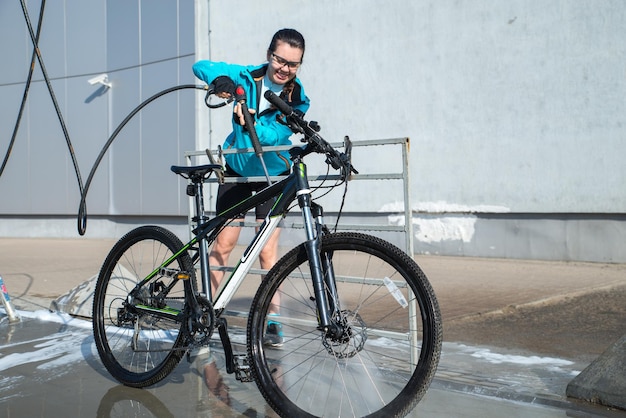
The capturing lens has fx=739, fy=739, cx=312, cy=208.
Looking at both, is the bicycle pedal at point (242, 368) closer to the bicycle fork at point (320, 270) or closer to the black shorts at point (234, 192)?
the bicycle fork at point (320, 270)

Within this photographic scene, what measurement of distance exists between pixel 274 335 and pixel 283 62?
155cm

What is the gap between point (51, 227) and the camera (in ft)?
54.3

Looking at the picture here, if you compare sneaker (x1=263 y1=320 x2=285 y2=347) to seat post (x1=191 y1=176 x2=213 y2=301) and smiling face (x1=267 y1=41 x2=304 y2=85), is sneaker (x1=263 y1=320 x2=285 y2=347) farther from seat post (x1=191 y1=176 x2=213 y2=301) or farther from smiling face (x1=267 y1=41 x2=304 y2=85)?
smiling face (x1=267 y1=41 x2=304 y2=85)

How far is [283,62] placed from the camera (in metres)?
4.14

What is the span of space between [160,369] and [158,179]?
10510 millimetres

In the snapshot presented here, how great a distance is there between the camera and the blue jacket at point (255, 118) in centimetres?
425

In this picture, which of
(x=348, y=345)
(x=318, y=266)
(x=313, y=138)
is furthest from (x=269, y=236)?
(x=348, y=345)

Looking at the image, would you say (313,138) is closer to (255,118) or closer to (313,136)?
(313,136)

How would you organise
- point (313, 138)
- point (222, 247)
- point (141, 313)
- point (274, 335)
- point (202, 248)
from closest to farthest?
point (313, 138) < point (202, 248) < point (141, 313) < point (274, 335) < point (222, 247)

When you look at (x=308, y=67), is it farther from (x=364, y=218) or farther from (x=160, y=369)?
(x=160, y=369)

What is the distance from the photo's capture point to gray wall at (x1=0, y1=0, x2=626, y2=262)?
9180 millimetres

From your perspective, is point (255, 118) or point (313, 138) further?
point (255, 118)

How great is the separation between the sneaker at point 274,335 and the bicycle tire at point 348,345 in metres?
0.05

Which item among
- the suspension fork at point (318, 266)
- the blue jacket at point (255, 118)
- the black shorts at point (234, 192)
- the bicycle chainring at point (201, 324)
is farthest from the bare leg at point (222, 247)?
the suspension fork at point (318, 266)
